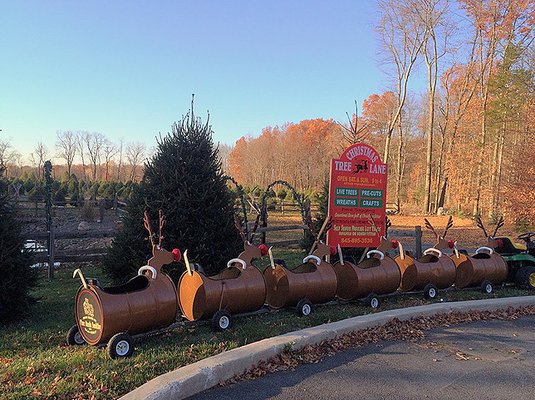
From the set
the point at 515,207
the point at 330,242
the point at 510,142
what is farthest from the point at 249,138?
the point at 330,242

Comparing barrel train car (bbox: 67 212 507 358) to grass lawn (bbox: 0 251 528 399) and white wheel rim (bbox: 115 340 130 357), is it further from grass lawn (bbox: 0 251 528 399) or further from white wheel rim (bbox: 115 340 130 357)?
grass lawn (bbox: 0 251 528 399)

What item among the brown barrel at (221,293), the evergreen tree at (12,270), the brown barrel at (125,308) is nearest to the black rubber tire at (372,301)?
the brown barrel at (221,293)

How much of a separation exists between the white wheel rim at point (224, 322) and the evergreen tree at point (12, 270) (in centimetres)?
284

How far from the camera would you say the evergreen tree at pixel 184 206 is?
7917 mm

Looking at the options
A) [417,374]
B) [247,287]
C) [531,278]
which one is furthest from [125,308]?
[531,278]

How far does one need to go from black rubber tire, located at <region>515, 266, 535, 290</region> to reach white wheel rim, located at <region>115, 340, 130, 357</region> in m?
7.70

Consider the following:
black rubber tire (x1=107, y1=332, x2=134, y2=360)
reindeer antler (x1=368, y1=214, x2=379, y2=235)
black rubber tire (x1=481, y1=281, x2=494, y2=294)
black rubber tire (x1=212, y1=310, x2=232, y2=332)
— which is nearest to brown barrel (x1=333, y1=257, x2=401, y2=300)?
reindeer antler (x1=368, y1=214, x2=379, y2=235)

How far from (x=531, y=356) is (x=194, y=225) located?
17.3ft

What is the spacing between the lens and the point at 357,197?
29.9 feet

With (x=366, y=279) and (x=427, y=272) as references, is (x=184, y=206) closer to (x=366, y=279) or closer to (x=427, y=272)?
(x=366, y=279)

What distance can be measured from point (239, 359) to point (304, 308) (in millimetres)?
2187

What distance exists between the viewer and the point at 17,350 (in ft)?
16.2

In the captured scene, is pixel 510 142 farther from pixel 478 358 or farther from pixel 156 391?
pixel 156 391

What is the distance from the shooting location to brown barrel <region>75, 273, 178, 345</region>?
4.70 meters
